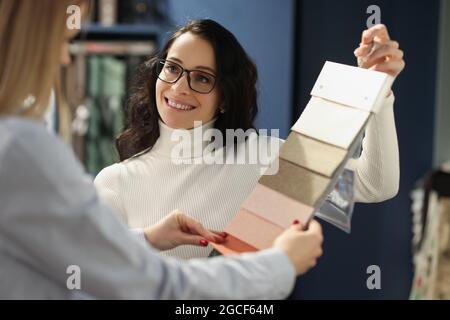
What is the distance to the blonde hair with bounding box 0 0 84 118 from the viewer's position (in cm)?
82

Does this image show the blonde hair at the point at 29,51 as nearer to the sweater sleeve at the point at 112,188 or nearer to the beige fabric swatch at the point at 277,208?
the beige fabric swatch at the point at 277,208

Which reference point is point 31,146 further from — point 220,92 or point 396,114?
point 396,114

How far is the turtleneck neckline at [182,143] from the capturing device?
1.45 m

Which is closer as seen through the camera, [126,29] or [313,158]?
[313,158]

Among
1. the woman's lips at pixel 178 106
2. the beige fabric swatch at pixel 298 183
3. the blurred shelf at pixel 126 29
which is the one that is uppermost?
the blurred shelf at pixel 126 29

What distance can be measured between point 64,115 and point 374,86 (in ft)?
1.79

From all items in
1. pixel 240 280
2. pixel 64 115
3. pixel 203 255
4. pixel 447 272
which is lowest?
pixel 447 272

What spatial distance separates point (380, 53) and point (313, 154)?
27cm

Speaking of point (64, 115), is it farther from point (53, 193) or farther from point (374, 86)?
point (374, 86)

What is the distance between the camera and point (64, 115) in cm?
92

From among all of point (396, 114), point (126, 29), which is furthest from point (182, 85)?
point (126, 29)

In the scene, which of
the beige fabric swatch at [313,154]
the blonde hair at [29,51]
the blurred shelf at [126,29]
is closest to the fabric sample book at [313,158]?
the beige fabric swatch at [313,154]

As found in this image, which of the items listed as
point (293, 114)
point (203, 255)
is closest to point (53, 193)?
point (203, 255)

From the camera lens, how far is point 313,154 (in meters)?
1.11
